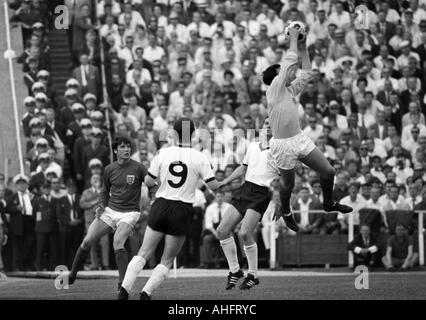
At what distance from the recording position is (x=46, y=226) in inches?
1000

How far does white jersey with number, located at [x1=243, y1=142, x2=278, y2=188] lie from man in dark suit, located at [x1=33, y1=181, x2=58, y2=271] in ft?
24.2

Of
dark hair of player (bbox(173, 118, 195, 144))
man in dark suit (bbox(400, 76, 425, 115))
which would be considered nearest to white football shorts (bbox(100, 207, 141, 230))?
Result: dark hair of player (bbox(173, 118, 195, 144))

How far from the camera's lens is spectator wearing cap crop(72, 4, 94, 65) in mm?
28812

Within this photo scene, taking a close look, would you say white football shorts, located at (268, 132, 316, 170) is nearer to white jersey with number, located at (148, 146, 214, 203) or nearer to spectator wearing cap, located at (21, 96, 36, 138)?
white jersey with number, located at (148, 146, 214, 203)

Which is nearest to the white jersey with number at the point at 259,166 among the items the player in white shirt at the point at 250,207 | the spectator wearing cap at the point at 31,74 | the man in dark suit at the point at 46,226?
the player in white shirt at the point at 250,207

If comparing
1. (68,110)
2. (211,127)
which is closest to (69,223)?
(68,110)

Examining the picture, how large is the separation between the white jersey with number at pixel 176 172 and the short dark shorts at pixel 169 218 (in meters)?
0.09

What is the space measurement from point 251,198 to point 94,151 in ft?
26.3

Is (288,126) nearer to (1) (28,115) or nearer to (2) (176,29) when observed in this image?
(1) (28,115)

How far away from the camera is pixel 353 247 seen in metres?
24.5

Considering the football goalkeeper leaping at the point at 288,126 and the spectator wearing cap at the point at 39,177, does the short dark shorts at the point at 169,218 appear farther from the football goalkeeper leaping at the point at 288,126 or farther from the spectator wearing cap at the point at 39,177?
the spectator wearing cap at the point at 39,177

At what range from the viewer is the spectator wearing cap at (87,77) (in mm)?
27922

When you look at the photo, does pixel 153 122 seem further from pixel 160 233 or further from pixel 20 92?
pixel 160 233
